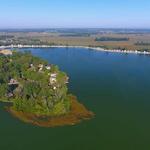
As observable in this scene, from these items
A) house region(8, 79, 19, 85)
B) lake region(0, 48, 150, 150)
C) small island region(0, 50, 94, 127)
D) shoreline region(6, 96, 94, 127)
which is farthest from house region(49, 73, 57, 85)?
shoreline region(6, 96, 94, 127)

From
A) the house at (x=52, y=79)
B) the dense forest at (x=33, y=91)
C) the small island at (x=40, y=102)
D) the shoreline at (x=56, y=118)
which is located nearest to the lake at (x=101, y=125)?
the shoreline at (x=56, y=118)

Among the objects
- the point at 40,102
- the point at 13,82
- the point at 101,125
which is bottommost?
the point at 101,125

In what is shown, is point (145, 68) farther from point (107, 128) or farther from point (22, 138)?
point (22, 138)

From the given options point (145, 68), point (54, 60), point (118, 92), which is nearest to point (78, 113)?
point (118, 92)

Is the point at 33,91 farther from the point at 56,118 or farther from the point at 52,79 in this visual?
the point at 52,79

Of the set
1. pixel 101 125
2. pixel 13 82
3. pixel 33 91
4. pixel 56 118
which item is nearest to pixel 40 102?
pixel 33 91

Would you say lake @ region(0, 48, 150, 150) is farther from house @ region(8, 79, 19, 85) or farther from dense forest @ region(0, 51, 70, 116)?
house @ region(8, 79, 19, 85)
